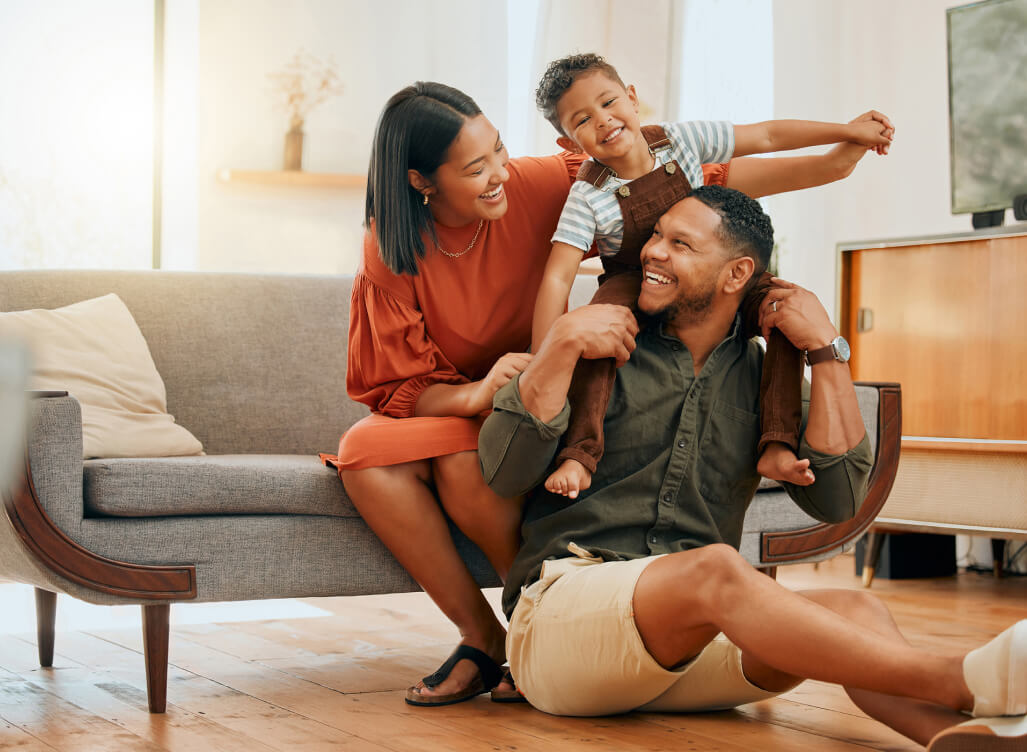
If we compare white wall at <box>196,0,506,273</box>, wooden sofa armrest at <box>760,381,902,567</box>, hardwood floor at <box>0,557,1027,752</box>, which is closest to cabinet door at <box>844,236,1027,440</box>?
hardwood floor at <box>0,557,1027,752</box>

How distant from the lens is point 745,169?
2.07 metres

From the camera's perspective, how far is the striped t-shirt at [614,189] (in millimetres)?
1890

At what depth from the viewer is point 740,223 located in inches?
67.8

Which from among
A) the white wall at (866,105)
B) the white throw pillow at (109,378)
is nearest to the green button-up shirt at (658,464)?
the white throw pillow at (109,378)

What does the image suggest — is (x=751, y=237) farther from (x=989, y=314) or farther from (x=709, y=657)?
(x=989, y=314)

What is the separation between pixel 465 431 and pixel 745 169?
74 cm

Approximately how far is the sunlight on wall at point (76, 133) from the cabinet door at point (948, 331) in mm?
2702

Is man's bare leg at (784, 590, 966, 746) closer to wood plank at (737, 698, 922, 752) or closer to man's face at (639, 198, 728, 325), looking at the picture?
wood plank at (737, 698, 922, 752)

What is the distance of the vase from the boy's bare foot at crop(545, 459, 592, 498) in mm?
3129

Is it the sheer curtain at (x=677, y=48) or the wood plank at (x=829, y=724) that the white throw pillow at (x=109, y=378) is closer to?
the wood plank at (x=829, y=724)

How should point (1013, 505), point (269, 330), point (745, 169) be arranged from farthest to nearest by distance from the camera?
1. point (1013, 505)
2. point (269, 330)
3. point (745, 169)

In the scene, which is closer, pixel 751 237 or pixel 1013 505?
pixel 751 237

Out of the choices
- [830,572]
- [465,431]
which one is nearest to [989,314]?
[830,572]

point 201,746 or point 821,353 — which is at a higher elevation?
point 821,353
